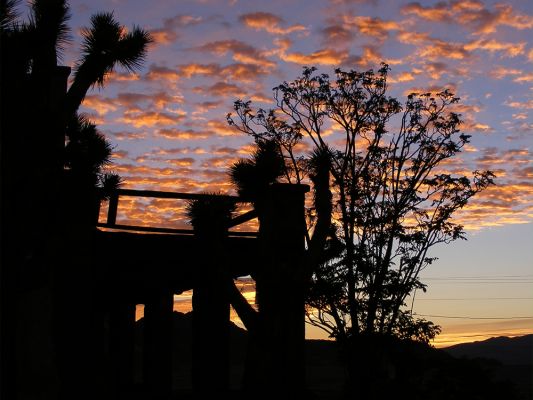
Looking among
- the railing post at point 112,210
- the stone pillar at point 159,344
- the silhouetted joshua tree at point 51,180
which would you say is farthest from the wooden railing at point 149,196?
the stone pillar at point 159,344

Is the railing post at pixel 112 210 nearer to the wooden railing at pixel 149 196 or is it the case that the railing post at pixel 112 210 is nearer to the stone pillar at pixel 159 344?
the wooden railing at pixel 149 196

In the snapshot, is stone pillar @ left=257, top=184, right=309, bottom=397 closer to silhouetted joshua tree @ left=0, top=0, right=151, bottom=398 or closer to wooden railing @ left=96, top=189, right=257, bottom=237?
wooden railing @ left=96, top=189, right=257, bottom=237

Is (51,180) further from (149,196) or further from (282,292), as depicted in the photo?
(282,292)

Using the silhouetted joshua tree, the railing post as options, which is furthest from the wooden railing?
the silhouetted joshua tree

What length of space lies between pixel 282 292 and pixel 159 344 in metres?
6.81

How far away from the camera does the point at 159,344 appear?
17.3 meters

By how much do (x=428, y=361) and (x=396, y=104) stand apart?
837cm

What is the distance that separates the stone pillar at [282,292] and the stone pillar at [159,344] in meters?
5.41

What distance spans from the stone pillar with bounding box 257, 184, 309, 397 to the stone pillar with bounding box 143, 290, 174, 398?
5414mm

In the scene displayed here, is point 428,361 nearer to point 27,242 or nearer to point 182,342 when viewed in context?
point 27,242

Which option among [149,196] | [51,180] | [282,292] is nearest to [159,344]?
[149,196]

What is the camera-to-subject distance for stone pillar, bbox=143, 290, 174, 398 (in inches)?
670

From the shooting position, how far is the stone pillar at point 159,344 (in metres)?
17.0

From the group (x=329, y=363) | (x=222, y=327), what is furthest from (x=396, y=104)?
(x=329, y=363)
